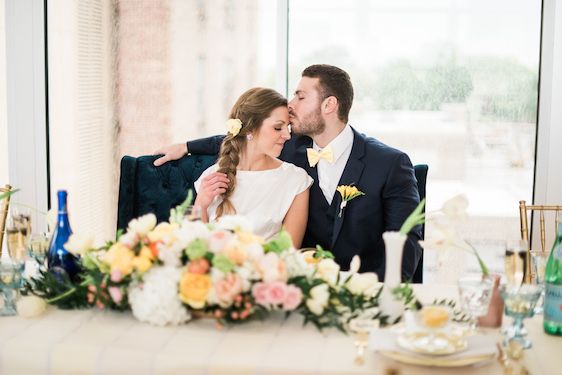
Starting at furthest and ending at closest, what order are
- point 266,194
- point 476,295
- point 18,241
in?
point 266,194 → point 18,241 → point 476,295

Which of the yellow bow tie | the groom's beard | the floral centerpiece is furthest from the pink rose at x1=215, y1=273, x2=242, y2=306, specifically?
the groom's beard

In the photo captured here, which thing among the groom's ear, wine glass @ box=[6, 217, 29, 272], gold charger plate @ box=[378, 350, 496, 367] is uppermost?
the groom's ear

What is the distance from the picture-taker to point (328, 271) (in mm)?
2166

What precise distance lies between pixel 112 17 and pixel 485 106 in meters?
1.99

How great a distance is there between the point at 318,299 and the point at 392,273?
194mm

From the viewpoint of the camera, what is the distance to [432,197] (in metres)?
4.45

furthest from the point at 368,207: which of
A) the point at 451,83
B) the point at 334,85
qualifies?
the point at 451,83

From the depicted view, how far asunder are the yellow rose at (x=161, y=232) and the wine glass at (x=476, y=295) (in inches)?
28.5

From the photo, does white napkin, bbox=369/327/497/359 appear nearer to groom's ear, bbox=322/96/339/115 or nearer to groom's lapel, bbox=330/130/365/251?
groom's lapel, bbox=330/130/365/251

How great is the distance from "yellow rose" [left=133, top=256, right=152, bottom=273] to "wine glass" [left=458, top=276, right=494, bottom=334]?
758 millimetres

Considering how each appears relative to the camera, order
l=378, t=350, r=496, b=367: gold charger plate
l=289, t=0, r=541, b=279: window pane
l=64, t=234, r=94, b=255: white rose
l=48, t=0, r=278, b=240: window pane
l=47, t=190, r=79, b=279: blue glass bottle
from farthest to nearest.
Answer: l=48, t=0, r=278, b=240: window pane, l=289, t=0, r=541, b=279: window pane, l=47, t=190, r=79, b=279: blue glass bottle, l=64, t=234, r=94, b=255: white rose, l=378, t=350, r=496, b=367: gold charger plate

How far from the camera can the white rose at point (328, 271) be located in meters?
2.15

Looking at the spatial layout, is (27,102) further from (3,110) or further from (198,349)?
(198,349)

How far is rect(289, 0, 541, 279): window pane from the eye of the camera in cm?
427
